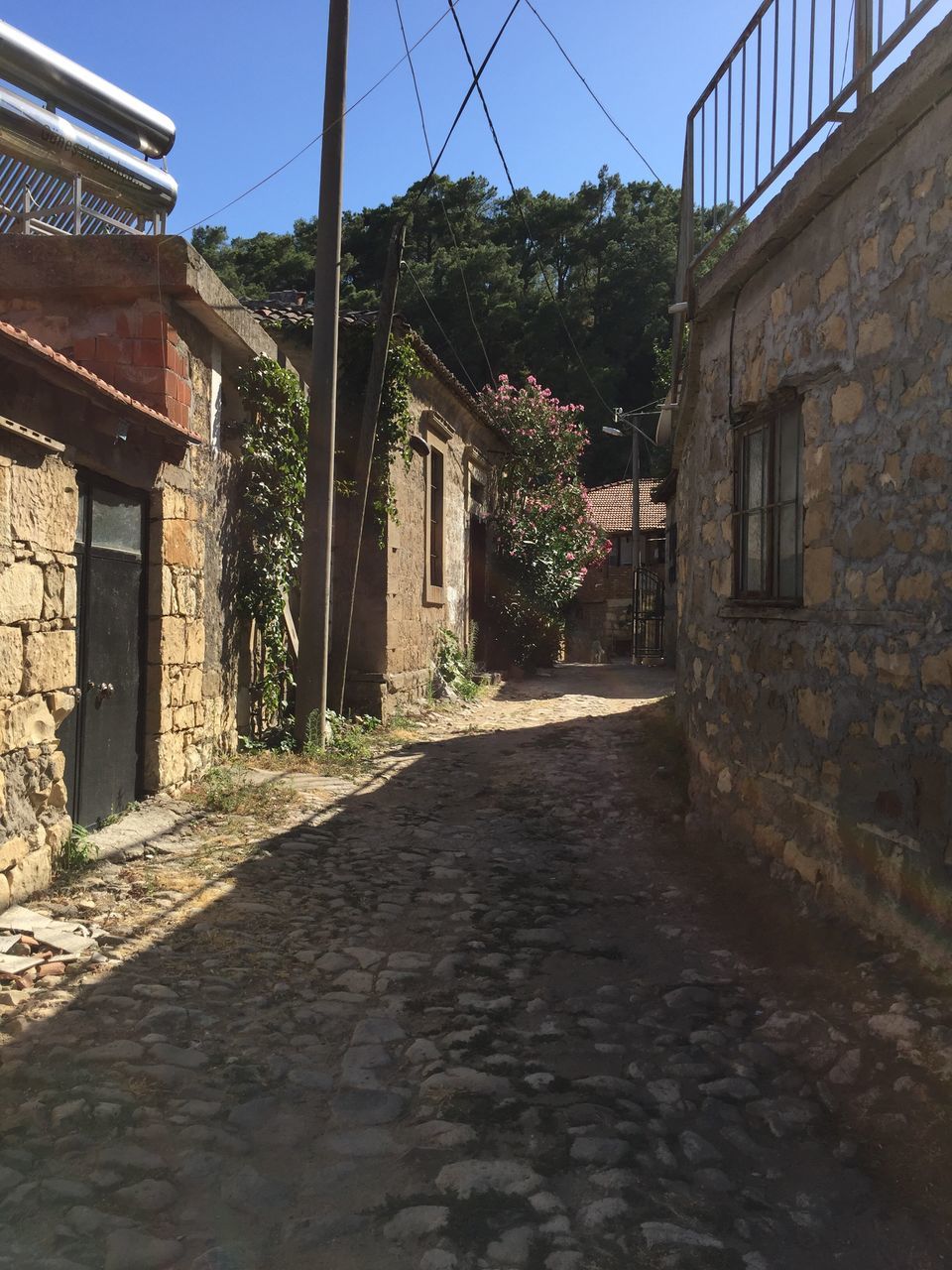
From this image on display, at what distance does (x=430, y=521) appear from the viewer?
11.8 m

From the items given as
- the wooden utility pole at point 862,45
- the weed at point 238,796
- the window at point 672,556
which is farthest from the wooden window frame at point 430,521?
the window at point 672,556

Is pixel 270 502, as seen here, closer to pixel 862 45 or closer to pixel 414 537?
pixel 414 537

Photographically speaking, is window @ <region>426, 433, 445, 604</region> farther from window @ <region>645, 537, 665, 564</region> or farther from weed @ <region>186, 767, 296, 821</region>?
window @ <region>645, 537, 665, 564</region>

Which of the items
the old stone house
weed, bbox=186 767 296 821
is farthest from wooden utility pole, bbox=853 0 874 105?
the old stone house

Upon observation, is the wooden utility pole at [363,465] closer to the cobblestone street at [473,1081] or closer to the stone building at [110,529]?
the stone building at [110,529]

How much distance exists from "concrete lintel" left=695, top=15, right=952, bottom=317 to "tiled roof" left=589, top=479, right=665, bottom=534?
924 inches

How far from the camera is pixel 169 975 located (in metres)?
3.45

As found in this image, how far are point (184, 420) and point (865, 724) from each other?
450 centimetres

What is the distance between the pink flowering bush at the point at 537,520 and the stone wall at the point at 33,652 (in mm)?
10905

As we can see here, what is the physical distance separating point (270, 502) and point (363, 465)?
1.23 meters

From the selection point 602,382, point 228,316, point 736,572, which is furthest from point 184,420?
point 602,382

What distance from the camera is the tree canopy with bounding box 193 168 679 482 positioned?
78.7ft

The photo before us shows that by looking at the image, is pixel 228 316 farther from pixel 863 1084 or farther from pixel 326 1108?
pixel 863 1084

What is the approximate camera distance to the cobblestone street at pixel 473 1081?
6.77 ft
